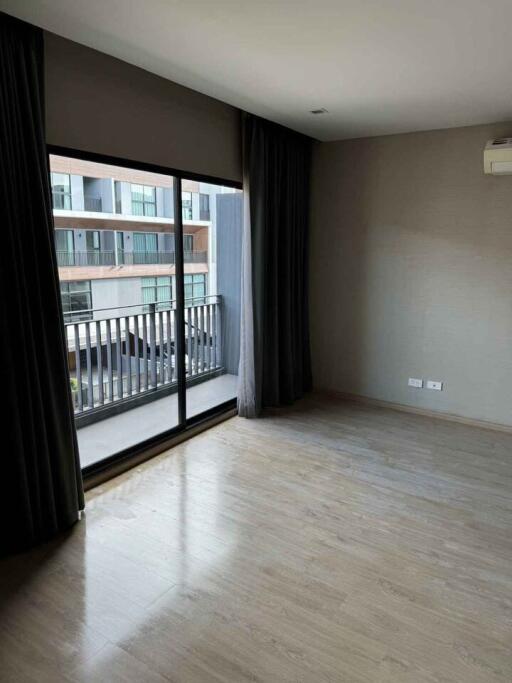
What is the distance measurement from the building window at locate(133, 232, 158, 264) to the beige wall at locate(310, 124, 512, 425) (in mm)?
1758

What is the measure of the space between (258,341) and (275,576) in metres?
2.39

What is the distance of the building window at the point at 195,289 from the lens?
193 inches

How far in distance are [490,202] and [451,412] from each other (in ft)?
6.30

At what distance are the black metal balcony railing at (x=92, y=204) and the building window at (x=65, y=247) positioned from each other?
23cm

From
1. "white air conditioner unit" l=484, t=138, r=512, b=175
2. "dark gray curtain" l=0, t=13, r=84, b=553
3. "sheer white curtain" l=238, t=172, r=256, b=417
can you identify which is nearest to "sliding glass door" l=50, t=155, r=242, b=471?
"sheer white curtain" l=238, t=172, r=256, b=417

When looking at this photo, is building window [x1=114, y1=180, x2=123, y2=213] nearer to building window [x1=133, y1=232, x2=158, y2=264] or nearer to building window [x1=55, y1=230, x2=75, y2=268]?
building window [x1=133, y1=232, x2=158, y2=264]

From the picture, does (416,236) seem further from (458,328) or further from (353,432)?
(353,432)

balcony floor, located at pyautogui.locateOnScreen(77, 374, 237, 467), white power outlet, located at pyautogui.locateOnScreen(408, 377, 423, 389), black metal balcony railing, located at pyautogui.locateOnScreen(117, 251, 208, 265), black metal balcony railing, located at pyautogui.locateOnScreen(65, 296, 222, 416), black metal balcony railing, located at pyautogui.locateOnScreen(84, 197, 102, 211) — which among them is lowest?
balcony floor, located at pyautogui.locateOnScreen(77, 374, 237, 467)

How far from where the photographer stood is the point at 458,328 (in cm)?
448

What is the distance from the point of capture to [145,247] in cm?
425

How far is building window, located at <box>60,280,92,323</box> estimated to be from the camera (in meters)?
3.78

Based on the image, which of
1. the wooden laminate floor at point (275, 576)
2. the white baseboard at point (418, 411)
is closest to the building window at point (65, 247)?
the wooden laminate floor at point (275, 576)

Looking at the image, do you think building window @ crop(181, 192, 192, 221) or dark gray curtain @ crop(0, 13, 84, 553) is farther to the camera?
building window @ crop(181, 192, 192, 221)

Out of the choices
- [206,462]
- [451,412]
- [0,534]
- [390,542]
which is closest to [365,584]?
[390,542]
